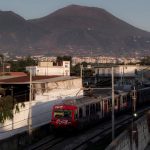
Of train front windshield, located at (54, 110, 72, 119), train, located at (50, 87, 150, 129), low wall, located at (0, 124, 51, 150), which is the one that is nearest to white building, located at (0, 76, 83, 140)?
low wall, located at (0, 124, 51, 150)

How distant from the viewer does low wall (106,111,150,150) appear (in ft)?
86.5

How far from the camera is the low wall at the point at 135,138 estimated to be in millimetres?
26359

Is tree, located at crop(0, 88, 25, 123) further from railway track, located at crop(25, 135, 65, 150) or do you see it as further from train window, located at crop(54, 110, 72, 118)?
train window, located at crop(54, 110, 72, 118)

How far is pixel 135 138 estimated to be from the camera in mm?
33812

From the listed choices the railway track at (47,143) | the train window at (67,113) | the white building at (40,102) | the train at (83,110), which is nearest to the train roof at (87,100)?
the train at (83,110)

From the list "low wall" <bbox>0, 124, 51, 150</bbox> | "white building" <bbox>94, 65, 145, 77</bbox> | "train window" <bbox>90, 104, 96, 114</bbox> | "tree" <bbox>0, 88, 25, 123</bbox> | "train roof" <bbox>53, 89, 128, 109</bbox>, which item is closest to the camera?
"low wall" <bbox>0, 124, 51, 150</bbox>

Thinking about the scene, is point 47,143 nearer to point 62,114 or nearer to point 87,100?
point 62,114

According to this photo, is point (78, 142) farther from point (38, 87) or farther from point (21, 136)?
point (38, 87)

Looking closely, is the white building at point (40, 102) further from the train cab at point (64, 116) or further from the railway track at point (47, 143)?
the train cab at point (64, 116)

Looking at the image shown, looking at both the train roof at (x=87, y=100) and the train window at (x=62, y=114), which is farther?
the train roof at (x=87, y=100)

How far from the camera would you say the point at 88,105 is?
42.9 metres

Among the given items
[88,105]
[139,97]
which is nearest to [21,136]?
[88,105]

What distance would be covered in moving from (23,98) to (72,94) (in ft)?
41.0

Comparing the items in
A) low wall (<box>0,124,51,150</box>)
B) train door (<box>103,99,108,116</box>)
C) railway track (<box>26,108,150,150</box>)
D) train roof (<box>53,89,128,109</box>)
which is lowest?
railway track (<box>26,108,150,150</box>)
